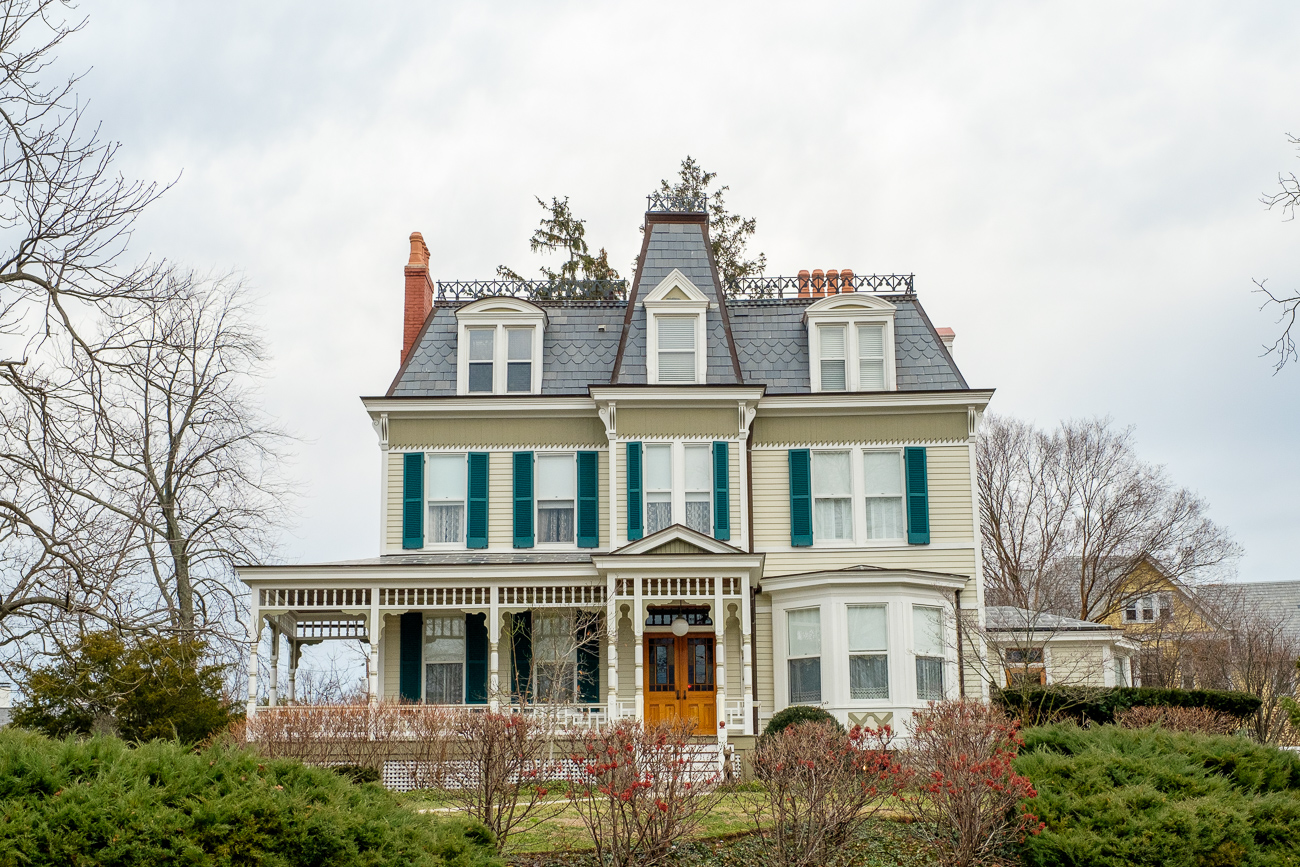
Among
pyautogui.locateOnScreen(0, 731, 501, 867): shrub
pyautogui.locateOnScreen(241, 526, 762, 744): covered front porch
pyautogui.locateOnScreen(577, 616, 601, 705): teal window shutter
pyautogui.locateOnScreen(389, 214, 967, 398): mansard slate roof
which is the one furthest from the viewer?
pyautogui.locateOnScreen(389, 214, 967, 398): mansard slate roof

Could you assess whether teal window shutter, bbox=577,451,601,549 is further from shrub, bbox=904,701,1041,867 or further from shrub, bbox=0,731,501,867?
shrub, bbox=0,731,501,867

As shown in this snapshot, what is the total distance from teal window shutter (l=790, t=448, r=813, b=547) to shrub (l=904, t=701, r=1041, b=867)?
33.5 ft

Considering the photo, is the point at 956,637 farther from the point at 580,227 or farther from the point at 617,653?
the point at 580,227

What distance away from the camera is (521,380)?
2333 centimetres

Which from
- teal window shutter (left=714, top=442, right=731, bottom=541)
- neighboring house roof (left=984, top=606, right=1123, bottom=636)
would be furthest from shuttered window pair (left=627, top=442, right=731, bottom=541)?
neighboring house roof (left=984, top=606, right=1123, bottom=636)

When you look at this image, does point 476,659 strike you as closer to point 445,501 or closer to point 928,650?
point 445,501

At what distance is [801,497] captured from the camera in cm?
2247

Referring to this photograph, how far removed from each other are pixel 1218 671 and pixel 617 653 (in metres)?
20.1

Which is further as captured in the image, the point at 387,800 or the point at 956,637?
the point at 956,637

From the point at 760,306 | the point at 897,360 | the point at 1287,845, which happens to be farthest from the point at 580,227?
the point at 1287,845

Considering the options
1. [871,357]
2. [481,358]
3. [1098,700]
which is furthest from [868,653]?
[481,358]

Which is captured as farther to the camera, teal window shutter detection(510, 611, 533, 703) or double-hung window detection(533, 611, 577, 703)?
teal window shutter detection(510, 611, 533, 703)

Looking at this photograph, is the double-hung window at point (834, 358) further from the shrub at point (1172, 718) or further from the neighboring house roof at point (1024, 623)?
the shrub at point (1172, 718)

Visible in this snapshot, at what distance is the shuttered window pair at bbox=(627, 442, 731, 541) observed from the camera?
21906mm
